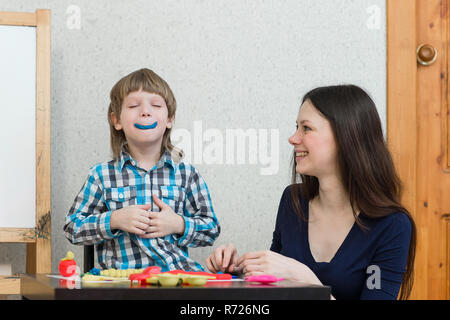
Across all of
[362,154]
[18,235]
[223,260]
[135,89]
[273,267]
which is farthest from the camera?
[18,235]

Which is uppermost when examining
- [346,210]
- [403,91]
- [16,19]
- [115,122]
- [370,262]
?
[16,19]

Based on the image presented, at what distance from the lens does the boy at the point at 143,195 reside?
1.41 metres

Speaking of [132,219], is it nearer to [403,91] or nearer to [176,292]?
[176,292]

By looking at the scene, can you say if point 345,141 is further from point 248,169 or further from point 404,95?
point 404,95

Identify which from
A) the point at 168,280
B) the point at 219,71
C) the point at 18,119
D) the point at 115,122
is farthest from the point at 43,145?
the point at 168,280

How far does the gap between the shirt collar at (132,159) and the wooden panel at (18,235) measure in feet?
1.19

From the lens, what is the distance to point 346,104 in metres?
1.32

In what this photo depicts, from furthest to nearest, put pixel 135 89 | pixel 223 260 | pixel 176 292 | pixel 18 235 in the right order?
1. pixel 18 235
2. pixel 135 89
3. pixel 223 260
4. pixel 176 292

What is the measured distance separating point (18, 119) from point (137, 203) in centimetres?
48

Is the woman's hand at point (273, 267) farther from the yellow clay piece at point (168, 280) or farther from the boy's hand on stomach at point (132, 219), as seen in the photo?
the boy's hand on stomach at point (132, 219)

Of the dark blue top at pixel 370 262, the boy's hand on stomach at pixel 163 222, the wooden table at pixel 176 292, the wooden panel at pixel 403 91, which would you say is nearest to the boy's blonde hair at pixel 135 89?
the boy's hand on stomach at pixel 163 222

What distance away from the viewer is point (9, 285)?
5.09ft

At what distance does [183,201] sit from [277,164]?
552 millimetres
